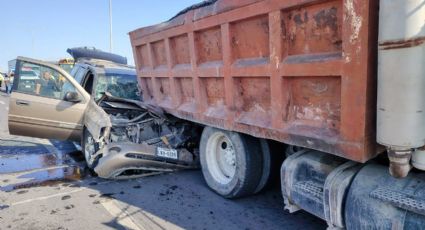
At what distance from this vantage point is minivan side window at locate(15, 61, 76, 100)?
6.43 m

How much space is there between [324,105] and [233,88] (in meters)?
1.26

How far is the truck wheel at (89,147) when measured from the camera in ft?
19.1

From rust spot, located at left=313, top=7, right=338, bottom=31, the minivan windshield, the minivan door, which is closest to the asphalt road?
the minivan door

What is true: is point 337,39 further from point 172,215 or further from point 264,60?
point 172,215

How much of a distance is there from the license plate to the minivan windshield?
2.24 meters

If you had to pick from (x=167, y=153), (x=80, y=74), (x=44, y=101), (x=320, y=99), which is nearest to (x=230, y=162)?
(x=167, y=153)

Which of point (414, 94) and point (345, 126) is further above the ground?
point (414, 94)

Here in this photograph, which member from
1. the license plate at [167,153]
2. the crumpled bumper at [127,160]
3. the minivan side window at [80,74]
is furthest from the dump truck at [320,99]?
the minivan side window at [80,74]

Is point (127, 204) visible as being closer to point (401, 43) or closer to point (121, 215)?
point (121, 215)

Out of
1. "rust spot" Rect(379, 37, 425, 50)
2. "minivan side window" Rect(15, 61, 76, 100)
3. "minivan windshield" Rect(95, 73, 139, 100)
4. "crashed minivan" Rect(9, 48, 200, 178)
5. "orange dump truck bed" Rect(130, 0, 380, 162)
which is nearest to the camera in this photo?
"rust spot" Rect(379, 37, 425, 50)

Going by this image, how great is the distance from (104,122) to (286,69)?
3.43 metres

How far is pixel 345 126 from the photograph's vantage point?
2.57m

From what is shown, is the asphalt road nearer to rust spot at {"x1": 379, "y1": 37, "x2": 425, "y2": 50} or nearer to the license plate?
the license plate

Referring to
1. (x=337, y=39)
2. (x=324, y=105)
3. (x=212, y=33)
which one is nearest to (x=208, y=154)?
(x=212, y=33)
